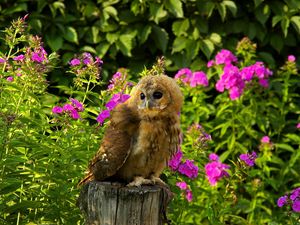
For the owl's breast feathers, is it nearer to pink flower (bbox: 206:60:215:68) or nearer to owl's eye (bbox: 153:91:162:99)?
owl's eye (bbox: 153:91:162:99)

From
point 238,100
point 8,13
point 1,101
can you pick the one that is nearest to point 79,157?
point 1,101

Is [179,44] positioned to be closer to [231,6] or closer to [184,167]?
[231,6]

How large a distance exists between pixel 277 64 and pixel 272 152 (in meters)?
1.25

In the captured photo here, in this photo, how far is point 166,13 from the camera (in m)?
7.83

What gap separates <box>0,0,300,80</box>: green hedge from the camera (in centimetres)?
777

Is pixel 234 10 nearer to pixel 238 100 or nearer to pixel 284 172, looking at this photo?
pixel 238 100

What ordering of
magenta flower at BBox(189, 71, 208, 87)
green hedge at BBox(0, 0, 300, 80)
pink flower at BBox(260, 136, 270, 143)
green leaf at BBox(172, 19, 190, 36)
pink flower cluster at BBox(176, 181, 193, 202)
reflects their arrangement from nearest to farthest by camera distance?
pink flower cluster at BBox(176, 181, 193, 202) → pink flower at BBox(260, 136, 270, 143) → magenta flower at BBox(189, 71, 208, 87) → green hedge at BBox(0, 0, 300, 80) → green leaf at BBox(172, 19, 190, 36)

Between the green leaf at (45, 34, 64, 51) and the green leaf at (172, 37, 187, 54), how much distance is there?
1.19 m

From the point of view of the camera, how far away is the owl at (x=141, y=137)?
388cm

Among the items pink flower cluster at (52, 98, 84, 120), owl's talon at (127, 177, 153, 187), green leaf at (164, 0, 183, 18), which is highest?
green leaf at (164, 0, 183, 18)

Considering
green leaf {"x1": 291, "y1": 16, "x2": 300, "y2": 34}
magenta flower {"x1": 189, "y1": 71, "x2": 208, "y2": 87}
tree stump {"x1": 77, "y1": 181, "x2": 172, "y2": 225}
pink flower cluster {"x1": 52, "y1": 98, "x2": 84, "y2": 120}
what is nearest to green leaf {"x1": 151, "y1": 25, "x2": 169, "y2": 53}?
magenta flower {"x1": 189, "y1": 71, "x2": 208, "y2": 87}

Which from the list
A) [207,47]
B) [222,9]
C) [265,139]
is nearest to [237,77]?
[265,139]

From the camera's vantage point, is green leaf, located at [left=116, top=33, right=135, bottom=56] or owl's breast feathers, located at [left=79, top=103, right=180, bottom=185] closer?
owl's breast feathers, located at [left=79, top=103, right=180, bottom=185]

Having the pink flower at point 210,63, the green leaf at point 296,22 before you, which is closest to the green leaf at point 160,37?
the pink flower at point 210,63
